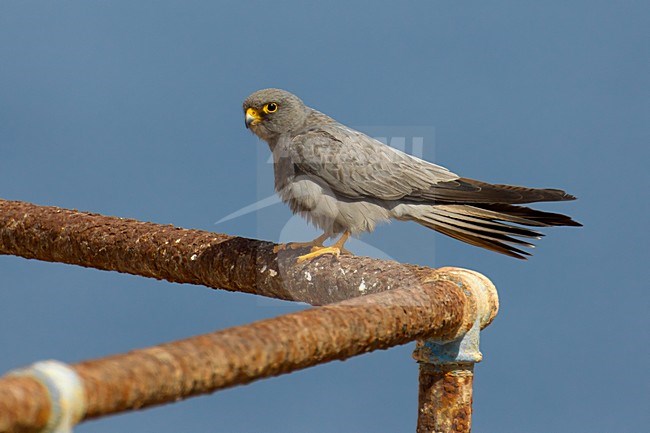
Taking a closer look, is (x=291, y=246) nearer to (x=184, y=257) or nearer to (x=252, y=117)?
(x=184, y=257)

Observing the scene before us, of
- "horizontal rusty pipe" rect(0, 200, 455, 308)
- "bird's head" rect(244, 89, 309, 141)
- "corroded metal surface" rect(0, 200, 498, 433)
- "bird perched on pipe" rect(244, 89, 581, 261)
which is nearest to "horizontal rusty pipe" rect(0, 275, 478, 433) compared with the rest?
"corroded metal surface" rect(0, 200, 498, 433)

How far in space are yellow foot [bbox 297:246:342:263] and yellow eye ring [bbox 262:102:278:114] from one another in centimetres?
44

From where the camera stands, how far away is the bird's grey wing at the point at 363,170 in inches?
107

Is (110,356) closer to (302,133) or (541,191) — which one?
(541,191)

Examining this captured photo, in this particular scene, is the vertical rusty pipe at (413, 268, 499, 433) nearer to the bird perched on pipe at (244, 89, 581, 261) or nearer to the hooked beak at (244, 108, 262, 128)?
the bird perched on pipe at (244, 89, 581, 261)

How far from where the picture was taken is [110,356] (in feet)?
4.41

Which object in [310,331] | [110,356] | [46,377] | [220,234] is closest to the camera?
[46,377]

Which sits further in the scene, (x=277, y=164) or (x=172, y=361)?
(x=277, y=164)

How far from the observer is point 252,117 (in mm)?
2873

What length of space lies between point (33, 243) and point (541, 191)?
4.27 feet

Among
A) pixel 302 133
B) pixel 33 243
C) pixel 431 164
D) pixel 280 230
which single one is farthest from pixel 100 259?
pixel 431 164

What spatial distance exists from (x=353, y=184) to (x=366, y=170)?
0.17 ft

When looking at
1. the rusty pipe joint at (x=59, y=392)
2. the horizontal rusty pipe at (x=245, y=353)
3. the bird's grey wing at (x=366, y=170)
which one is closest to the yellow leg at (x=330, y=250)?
the bird's grey wing at (x=366, y=170)

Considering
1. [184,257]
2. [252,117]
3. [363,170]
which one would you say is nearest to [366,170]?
[363,170]
